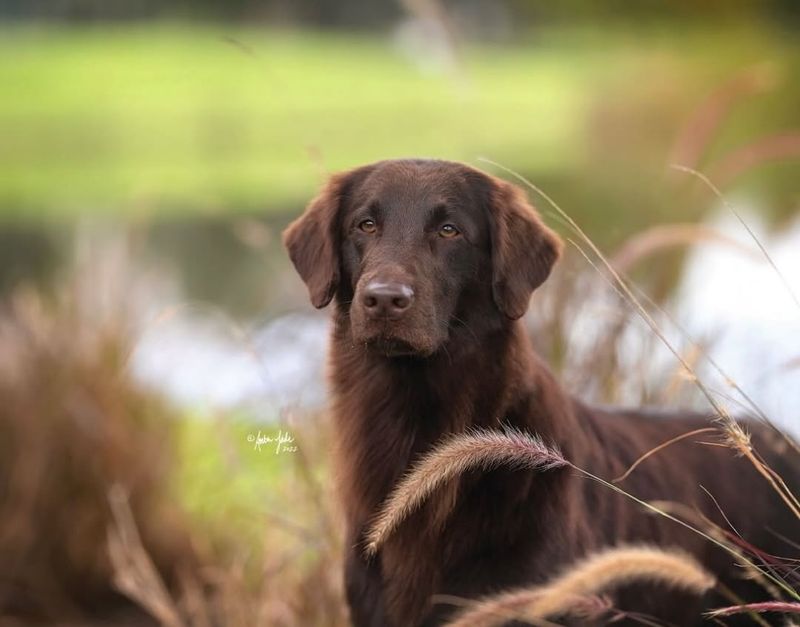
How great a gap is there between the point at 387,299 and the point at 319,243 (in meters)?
0.59

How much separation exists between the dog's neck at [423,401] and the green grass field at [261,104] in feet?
64.8

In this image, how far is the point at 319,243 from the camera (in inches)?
134

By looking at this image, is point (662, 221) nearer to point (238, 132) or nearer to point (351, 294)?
point (351, 294)

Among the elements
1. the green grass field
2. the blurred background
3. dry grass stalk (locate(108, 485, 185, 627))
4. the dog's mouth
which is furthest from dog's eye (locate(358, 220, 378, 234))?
the green grass field

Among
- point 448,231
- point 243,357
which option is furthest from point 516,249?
point 243,357

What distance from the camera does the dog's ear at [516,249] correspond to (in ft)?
10.4

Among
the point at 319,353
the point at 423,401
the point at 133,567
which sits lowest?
the point at 133,567

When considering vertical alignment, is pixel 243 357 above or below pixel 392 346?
below

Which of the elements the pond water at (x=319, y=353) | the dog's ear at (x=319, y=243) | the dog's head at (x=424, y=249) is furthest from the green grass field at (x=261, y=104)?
the dog's head at (x=424, y=249)

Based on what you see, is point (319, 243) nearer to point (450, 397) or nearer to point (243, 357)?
point (450, 397)

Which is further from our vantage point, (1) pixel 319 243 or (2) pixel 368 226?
(1) pixel 319 243

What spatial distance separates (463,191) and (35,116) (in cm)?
3089

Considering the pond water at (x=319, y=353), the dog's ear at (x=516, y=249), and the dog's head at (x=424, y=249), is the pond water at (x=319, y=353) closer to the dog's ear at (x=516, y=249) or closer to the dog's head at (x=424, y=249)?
the dog's head at (x=424, y=249)

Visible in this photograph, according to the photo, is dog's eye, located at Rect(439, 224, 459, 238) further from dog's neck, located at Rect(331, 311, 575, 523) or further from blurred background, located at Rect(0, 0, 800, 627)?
blurred background, located at Rect(0, 0, 800, 627)
